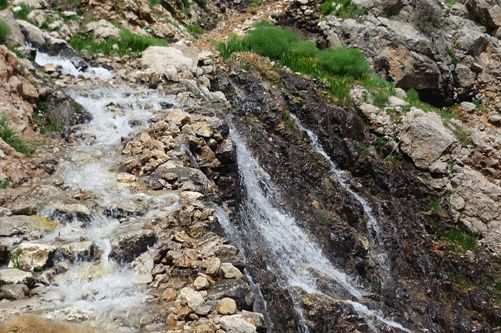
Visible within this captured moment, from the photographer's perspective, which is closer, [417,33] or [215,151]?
[215,151]

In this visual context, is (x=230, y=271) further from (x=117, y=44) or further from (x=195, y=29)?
(x=195, y=29)

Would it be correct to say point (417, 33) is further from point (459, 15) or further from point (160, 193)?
point (160, 193)

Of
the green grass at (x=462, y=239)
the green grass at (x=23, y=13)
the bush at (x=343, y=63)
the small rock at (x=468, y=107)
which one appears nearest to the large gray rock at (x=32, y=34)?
the green grass at (x=23, y=13)

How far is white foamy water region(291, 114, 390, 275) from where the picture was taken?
10.7m

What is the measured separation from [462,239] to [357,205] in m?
2.86

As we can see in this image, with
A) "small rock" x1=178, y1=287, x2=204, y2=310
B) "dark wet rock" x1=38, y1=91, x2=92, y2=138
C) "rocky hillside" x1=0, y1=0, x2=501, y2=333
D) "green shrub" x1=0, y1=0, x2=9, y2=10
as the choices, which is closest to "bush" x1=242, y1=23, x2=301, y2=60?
"rocky hillside" x1=0, y1=0, x2=501, y2=333

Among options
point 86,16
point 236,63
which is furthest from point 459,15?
point 86,16

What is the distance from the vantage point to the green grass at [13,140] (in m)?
7.75

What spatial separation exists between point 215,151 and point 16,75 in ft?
11.8

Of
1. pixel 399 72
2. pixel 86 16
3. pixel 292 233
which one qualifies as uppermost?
pixel 86 16

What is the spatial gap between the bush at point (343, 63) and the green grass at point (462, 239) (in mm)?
4907

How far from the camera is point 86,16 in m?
13.5

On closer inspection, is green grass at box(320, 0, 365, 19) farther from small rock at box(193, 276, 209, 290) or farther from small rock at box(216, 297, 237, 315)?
small rock at box(216, 297, 237, 315)

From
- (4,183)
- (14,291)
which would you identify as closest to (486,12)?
(4,183)
